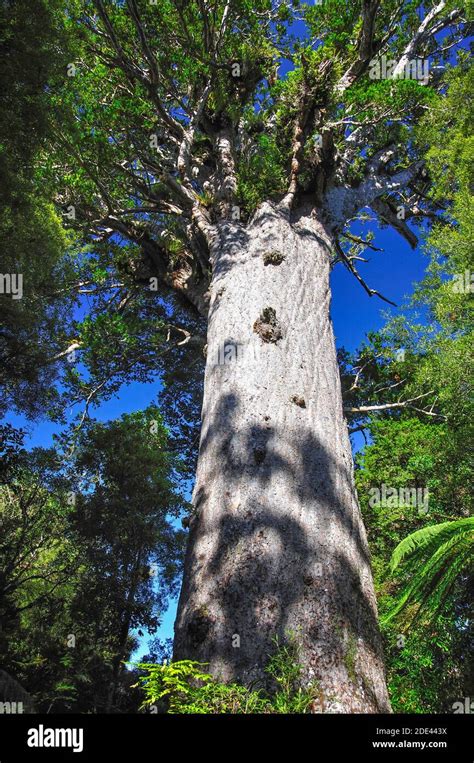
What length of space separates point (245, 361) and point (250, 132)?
7220 millimetres

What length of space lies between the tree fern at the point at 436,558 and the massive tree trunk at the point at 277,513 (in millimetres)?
1461

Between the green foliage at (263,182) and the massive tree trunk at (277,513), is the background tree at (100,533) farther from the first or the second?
the massive tree trunk at (277,513)

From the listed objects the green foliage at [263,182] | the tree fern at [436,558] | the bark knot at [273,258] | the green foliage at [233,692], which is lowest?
the green foliage at [233,692]

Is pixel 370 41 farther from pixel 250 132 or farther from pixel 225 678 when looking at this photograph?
pixel 225 678

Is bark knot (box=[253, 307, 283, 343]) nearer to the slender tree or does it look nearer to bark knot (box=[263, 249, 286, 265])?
the slender tree

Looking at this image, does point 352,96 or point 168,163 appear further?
point 168,163

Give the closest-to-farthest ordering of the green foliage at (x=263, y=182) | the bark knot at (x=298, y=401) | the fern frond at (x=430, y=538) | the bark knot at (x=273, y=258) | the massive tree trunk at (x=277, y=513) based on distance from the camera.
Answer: the massive tree trunk at (x=277, y=513)
the bark knot at (x=298, y=401)
the fern frond at (x=430, y=538)
the bark knot at (x=273, y=258)
the green foliage at (x=263, y=182)

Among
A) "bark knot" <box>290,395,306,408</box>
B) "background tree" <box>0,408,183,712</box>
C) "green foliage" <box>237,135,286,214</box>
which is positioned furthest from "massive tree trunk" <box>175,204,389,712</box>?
"background tree" <box>0,408,183,712</box>

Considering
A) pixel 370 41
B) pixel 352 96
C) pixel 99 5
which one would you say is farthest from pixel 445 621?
pixel 99 5

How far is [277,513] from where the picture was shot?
2820 mm

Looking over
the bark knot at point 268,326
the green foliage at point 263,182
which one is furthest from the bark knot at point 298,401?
the green foliage at point 263,182

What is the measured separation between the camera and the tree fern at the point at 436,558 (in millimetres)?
4113

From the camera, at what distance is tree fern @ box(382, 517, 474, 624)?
13.5ft
